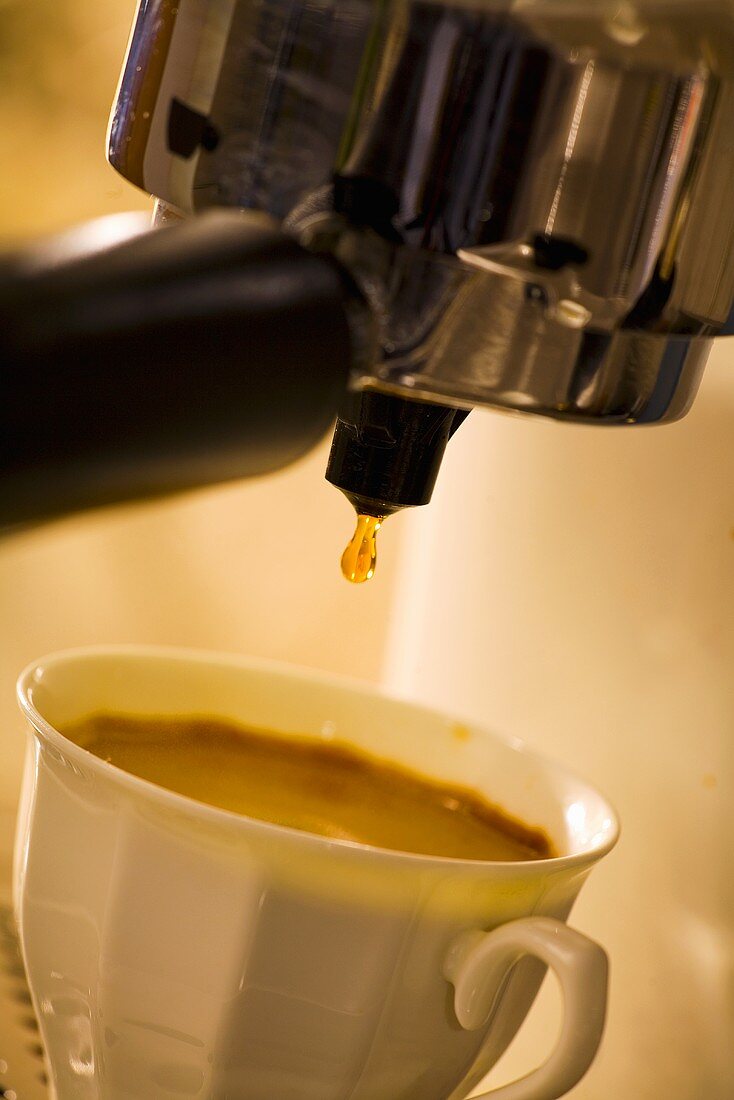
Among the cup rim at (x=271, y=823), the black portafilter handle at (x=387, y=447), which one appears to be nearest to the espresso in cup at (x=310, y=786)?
the cup rim at (x=271, y=823)

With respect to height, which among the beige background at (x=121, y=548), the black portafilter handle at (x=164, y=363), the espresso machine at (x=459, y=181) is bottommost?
the beige background at (x=121, y=548)

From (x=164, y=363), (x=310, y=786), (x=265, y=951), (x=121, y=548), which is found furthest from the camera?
(x=121, y=548)

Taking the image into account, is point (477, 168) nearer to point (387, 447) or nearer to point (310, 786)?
point (387, 447)

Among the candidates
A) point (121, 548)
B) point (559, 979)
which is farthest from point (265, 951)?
point (121, 548)

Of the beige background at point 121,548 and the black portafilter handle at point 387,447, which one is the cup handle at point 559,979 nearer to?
the black portafilter handle at point 387,447

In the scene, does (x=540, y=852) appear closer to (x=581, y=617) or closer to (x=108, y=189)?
(x=581, y=617)

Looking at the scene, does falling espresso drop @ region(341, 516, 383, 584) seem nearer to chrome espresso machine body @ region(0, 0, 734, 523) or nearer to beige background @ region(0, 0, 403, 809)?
chrome espresso machine body @ region(0, 0, 734, 523)
